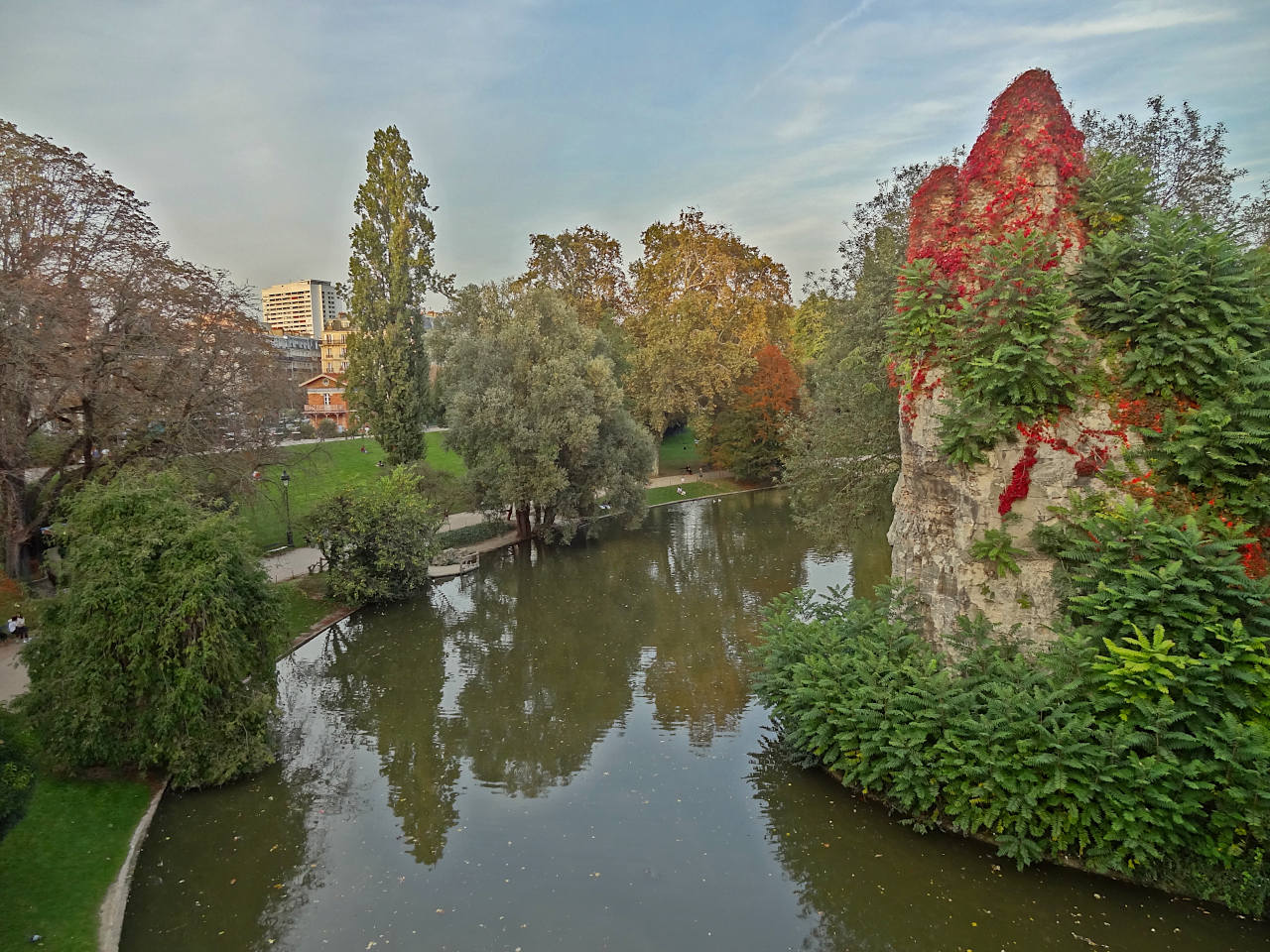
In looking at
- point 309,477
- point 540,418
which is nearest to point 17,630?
Result: point 540,418

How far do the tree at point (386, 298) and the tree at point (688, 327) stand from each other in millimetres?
13137

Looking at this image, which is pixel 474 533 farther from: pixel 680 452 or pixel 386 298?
pixel 680 452

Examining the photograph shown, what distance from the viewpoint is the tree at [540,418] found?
88.0 feet

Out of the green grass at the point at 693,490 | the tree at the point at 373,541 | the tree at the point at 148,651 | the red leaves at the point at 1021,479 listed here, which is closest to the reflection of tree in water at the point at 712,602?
the green grass at the point at 693,490

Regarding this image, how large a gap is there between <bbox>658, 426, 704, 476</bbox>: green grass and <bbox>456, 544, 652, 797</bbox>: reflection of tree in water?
20631 mm

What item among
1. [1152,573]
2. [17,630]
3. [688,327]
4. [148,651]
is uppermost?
[688,327]

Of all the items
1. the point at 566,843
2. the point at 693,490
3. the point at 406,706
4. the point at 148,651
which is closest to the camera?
the point at 566,843

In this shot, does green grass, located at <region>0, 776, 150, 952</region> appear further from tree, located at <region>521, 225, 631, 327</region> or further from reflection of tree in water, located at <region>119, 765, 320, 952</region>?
tree, located at <region>521, 225, 631, 327</region>

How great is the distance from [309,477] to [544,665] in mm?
21553

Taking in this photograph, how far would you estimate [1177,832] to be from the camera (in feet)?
28.3

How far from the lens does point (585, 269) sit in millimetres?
45625

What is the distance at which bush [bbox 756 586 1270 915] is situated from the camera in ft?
26.7

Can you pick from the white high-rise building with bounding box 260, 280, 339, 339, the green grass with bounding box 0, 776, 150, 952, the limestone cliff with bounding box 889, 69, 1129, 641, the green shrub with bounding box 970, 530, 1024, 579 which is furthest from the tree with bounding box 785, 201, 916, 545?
the white high-rise building with bounding box 260, 280, 339, 339

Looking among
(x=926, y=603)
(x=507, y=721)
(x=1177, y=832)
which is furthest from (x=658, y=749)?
A: (x=1177, y=832)
